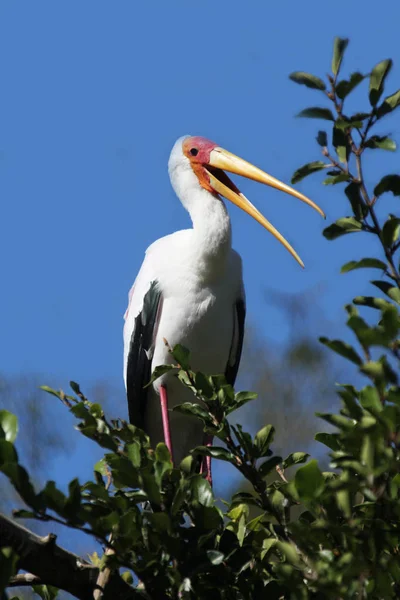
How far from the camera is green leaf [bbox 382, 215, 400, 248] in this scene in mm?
2625

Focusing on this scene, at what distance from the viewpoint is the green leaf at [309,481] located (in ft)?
8.79

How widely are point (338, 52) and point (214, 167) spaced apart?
120 inches

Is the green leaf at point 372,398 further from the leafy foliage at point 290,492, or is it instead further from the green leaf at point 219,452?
the green leaf at point 219,452

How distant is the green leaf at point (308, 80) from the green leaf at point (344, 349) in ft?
2.17

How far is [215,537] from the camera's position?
3.03m

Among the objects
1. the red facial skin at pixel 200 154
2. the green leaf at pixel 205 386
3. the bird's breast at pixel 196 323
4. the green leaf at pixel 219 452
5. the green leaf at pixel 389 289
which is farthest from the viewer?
the red facial skin at pixel 200 154

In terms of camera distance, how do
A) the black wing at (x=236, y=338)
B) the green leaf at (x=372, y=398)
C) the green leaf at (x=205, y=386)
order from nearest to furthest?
the green leaf at (x=372, y=398) → the green leaf at (x=205, y=386) → the black wing at (x=236, y=338)

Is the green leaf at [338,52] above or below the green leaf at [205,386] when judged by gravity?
above

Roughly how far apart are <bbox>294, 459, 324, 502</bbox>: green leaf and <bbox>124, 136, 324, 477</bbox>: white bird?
2.32 metres

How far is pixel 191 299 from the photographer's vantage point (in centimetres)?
519

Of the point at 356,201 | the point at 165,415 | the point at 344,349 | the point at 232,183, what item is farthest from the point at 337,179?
the point at 232,183

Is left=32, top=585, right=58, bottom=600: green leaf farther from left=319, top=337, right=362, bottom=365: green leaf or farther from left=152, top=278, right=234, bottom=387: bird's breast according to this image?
left=152, top=278, right=234, bottom=387: bird's breast

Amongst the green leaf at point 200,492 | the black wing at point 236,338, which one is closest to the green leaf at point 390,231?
the green leaf at point 200,492

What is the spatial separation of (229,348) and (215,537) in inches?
94.9
